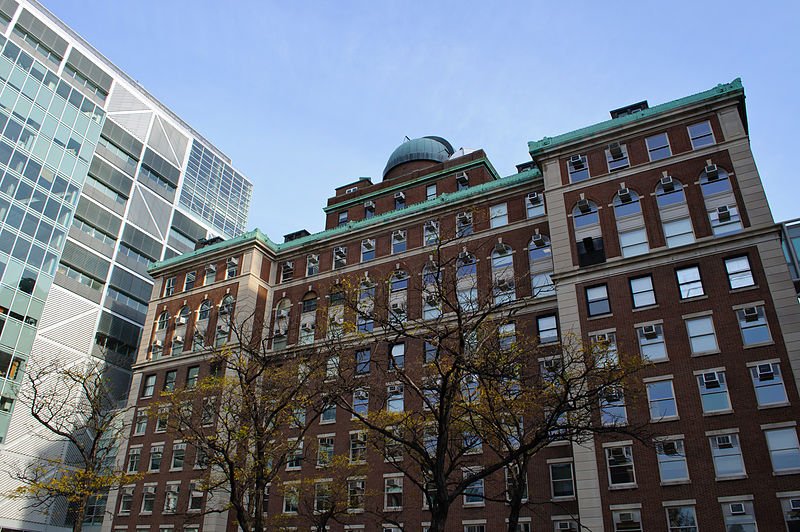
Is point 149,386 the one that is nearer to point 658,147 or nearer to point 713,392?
point 713,392

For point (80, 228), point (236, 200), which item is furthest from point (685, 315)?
point (236, 200)

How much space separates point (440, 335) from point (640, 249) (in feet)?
77.4

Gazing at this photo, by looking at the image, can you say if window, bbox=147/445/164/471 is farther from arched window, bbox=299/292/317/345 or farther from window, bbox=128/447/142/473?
arched window, bbox=299/292/317/345

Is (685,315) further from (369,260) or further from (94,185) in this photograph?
(94,185)

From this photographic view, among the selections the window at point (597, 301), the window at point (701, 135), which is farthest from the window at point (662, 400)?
the window at point (701, 135)

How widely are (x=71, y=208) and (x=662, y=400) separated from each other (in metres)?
60.0

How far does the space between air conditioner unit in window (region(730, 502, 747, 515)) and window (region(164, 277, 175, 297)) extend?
5008cm

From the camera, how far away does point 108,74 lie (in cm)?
8056

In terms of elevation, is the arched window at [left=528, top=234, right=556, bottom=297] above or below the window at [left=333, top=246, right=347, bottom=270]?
below

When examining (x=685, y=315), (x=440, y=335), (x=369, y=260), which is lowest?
(x=440, y=335)

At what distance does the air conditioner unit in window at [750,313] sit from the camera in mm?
35081

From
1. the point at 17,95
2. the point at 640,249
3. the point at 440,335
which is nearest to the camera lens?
the point at 440,335

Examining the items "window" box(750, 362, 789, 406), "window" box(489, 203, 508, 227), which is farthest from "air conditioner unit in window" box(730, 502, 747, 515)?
"window" box(489, 203, 508, 227)

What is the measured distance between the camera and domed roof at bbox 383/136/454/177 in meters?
67.8
